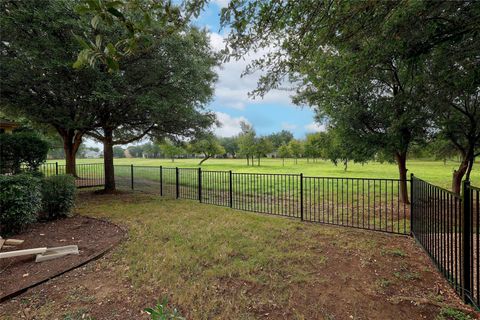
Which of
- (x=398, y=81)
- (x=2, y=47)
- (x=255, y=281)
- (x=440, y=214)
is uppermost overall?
(x=2, y=47)

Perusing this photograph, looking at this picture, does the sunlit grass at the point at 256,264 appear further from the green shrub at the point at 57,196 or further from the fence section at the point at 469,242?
the green shrub at the point at 57,196

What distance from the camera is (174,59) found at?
7594mm

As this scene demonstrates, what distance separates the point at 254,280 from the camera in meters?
3.17

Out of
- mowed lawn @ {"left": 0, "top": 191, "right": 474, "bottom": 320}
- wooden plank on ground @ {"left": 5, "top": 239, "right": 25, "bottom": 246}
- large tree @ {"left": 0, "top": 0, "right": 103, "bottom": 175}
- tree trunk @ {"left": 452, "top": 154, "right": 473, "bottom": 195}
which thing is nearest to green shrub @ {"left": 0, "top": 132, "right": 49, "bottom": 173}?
large tree @ {"left": 0, "top": 0, "right": 103, "bottom": 175}

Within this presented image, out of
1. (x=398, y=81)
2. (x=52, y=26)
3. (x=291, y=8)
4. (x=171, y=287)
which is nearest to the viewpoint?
(x=291, y=8)

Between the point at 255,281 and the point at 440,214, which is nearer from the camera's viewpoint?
the point at 255,281

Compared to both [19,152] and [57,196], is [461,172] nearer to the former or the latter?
[57,196]

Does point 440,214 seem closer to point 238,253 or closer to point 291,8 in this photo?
point 238,253

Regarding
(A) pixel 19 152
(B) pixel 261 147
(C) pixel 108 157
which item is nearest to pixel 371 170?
(B) pixel 261 147

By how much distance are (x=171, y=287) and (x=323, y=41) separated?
12.1 feet

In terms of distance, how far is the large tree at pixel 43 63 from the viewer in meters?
5.86

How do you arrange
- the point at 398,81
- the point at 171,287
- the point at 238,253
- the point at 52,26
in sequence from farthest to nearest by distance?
the point at 398,81
the point at 52,26
the point at 238,253
the point at 171,287

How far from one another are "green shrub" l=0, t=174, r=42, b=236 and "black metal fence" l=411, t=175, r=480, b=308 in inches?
272

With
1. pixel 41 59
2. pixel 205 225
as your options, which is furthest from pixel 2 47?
pixel 205 225
